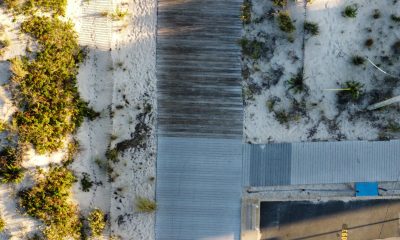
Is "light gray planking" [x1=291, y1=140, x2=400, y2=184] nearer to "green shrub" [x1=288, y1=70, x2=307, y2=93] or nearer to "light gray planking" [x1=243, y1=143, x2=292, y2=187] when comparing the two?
"light gray planking" [x1=243, y1=143, x2=292, y2=187]

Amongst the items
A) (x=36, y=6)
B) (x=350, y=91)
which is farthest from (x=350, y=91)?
(x=36, y=6)

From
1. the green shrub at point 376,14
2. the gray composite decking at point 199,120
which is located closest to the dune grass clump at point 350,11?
the green shrub at point 376,14

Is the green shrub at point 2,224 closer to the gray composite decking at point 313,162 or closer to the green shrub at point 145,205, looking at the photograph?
the green shrub at point 145,205

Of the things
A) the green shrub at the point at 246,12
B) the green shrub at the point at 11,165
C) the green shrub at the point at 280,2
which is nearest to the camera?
the green shrub at the point at 11,165

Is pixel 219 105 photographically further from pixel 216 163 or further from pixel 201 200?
pixel 201 200

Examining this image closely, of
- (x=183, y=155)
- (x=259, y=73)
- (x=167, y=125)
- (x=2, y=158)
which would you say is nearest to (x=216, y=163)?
(x=183, y=155)

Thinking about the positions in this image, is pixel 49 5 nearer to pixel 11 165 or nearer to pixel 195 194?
pixel 11 165
